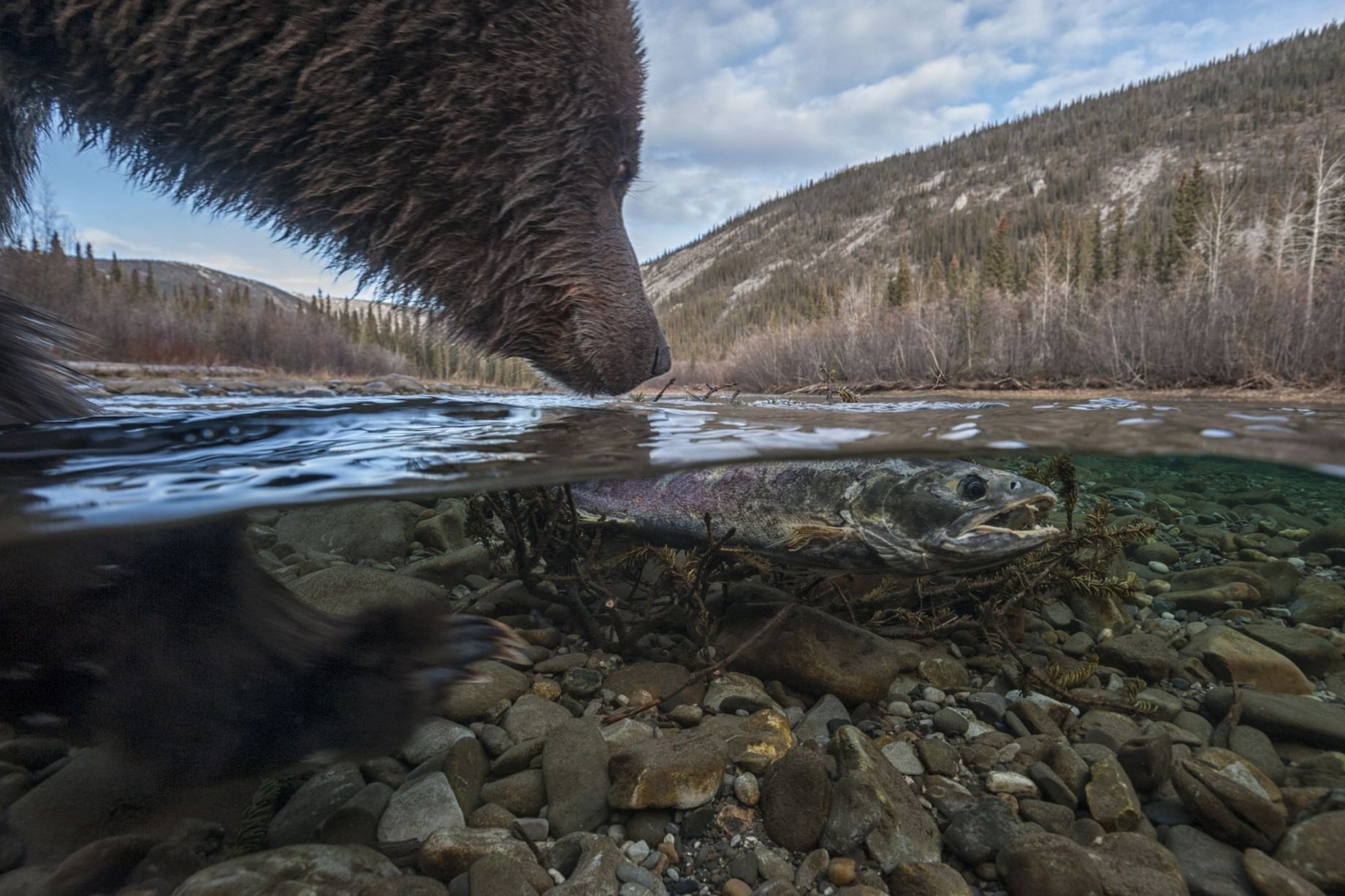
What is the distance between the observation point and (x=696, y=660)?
107 inches

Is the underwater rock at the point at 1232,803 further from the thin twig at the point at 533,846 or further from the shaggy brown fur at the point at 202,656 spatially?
the shaggy brown fur at the point at 202,656

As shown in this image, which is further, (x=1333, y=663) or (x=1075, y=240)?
(x=1075, y=240)

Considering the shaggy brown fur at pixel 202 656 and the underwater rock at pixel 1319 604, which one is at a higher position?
the shaggy brown fur at pixel 202 656

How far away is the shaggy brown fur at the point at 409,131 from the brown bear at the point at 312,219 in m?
0.01

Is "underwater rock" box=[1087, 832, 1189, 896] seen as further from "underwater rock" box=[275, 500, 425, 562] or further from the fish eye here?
"underwater rock" box=[275, 500, 425, 562]

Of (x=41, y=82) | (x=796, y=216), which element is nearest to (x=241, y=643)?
(x=41, y=82)

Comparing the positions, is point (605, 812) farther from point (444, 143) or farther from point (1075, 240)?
point (1075, 240)

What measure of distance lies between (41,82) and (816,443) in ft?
11.3

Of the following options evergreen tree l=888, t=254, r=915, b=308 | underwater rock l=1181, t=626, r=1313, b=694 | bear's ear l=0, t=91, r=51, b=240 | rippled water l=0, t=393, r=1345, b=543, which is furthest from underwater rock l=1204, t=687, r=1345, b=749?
evergreen tree l=888, t=254, r=915, b=308

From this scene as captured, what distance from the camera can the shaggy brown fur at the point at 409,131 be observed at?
243 centimetres

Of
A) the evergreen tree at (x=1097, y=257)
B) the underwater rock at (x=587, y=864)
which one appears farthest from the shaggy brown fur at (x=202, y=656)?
the evergreen tree at (x=1097, y=257)

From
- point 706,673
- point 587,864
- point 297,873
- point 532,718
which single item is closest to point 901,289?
point 706,673

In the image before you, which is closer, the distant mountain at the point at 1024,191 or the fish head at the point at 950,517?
the fish head at the point at 950,517

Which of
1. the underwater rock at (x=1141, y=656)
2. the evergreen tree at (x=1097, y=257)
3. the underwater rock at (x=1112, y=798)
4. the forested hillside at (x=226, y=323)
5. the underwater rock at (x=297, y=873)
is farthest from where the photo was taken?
the evergreen tree at (x=1097, y=257)
